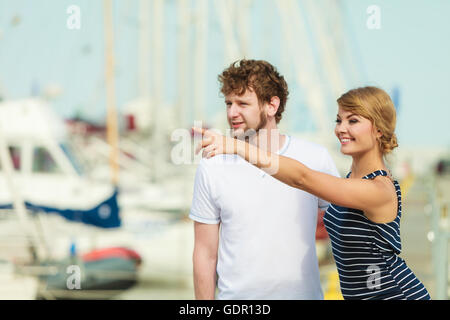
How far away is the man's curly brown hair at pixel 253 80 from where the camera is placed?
2.33 m

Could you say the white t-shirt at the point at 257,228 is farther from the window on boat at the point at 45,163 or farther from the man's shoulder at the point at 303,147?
the window on boat at the point at 45,163

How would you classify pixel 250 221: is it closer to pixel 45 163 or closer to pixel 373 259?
pixel 373 259

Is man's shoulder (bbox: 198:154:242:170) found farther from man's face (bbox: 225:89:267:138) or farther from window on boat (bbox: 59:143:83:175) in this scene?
window on boat (bbox: 59:143:83:175)

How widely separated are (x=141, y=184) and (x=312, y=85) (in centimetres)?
884

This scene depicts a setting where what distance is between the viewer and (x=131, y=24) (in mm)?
16766

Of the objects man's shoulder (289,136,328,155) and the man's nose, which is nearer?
the man's nose

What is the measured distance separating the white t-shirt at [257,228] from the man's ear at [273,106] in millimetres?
254

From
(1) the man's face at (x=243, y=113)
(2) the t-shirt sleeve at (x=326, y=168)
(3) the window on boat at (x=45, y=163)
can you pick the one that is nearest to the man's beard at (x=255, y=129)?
(1) the man's face at (x=243, y=113)

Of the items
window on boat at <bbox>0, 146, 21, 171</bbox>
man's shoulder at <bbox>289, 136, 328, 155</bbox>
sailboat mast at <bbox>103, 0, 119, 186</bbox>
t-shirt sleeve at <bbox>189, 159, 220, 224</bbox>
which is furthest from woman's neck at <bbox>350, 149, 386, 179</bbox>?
sailboat mast at <bbox>103, 0, 119, 186</bbox>

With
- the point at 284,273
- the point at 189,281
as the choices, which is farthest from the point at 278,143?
the point at 189,281

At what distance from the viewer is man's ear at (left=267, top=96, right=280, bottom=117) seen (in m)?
2.40

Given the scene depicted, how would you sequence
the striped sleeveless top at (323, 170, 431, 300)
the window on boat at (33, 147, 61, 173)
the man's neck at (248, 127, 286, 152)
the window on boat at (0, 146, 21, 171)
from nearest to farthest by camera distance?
1. the striped sleeveless top at (323, 170, 431, 300)
2. the man's neck at (248, 127, 286, 152)
3. the window on boat at (0, 146, 21, 171)
4. the window on boat at (33, 147, 61, 173)

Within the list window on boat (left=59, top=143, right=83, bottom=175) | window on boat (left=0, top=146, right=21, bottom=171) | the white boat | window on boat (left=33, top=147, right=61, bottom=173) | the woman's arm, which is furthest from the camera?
window on boat (left=59, top=143, right=83, bottom=175)

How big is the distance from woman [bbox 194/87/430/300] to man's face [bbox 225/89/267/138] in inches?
14.0
